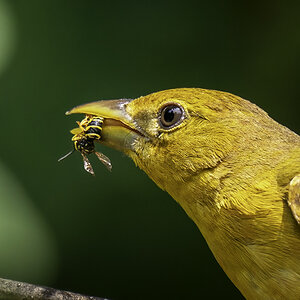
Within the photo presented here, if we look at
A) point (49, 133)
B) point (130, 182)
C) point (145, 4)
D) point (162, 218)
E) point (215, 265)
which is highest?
point (145, 4)

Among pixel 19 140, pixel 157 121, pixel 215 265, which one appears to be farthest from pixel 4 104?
pixel 157 121

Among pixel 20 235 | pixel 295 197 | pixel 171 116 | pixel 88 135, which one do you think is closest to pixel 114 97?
pixel 20 235

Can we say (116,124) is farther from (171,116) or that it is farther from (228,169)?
(228,169)

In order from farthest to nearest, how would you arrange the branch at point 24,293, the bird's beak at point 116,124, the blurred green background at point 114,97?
Result: the blurred green background at point 114,97 → the bird's beak at point 116,124 → the branch at point 24,293

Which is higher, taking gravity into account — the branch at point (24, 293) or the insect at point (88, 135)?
the insect at point (88, 135)

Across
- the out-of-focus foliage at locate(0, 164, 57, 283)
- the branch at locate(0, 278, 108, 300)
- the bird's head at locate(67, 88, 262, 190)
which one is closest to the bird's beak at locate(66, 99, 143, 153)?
the bird's head at locate(67, 88, 262, 190)

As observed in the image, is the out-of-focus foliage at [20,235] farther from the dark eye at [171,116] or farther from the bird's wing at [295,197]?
the bird's wing at [295,197]

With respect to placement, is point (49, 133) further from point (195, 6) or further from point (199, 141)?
point (199, 141)

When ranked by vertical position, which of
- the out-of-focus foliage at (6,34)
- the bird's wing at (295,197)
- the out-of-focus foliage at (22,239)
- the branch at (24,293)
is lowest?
the out-of-focus foliage at (22,239)

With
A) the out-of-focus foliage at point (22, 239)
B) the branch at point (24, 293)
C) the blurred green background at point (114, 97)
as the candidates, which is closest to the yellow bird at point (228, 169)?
the branch at point (24, 293)
